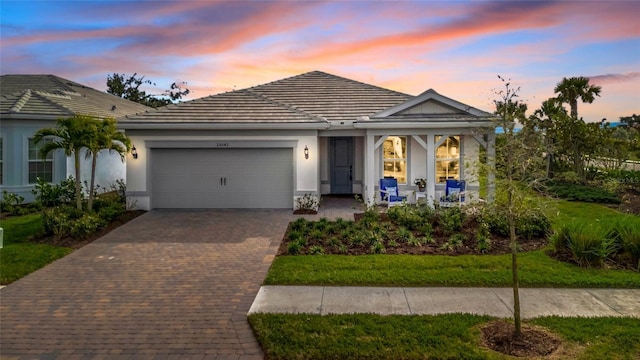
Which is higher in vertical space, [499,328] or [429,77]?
[429,77]

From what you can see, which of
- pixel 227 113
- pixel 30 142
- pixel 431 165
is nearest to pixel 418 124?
pixel 431 165

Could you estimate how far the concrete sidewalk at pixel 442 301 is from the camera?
18.9 ft

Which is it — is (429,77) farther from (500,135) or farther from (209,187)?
(500,135)

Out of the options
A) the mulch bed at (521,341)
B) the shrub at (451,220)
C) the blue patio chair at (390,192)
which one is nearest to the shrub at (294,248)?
the shrub at (451,220)

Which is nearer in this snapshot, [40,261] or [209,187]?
[40,261]

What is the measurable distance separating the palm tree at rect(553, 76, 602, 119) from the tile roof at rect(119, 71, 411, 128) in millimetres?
11993

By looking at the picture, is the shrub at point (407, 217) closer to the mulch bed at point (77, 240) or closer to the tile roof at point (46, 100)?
the mulch bed at point (77, 240)

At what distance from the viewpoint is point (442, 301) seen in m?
6.14

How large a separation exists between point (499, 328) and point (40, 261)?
8.76 metres

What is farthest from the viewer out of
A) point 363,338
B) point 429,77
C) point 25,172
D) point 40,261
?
point 429,77

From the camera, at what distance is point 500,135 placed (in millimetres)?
5215

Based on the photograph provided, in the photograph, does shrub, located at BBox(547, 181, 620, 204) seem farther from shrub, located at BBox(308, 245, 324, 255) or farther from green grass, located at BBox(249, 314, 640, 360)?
green grass, located at BBox(249, 314, 640, 360)

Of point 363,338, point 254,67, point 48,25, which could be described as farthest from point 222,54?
point 363,338

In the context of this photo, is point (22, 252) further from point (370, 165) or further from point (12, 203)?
point (370, 165)
